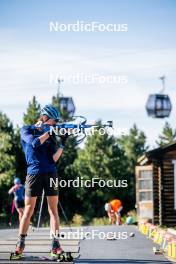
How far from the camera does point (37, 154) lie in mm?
7414

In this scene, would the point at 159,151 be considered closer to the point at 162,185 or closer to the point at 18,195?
the point at 162,185

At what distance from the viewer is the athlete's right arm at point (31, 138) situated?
7.25 m

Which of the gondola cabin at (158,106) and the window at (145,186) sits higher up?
the gondola cabin at (158,106)

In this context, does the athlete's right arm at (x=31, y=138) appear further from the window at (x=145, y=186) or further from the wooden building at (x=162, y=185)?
the window at (x=145, y=186)

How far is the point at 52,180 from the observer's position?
743 centimetres

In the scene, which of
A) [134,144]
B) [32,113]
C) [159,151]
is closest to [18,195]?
[159,151]

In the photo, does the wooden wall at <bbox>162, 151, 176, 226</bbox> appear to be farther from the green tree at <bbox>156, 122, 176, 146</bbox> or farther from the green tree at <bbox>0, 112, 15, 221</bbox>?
the green tree at <bbox>156, 122, 176, 146</bbox>

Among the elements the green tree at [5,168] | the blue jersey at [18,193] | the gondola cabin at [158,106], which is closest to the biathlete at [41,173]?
the blue jersey at [18,193]

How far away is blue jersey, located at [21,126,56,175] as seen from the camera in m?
7.39

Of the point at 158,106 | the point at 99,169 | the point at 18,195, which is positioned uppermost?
the point at 158,106

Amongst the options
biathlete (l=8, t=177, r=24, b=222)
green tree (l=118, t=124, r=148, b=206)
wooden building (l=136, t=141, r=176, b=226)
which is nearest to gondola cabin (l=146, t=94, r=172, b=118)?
wooden building (l=136, t=141, r=176, b=226)

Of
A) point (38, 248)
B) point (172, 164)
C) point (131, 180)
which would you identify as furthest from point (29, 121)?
point (38, 248)

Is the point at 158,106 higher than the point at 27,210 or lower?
higher

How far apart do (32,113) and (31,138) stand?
4564 centimetres
